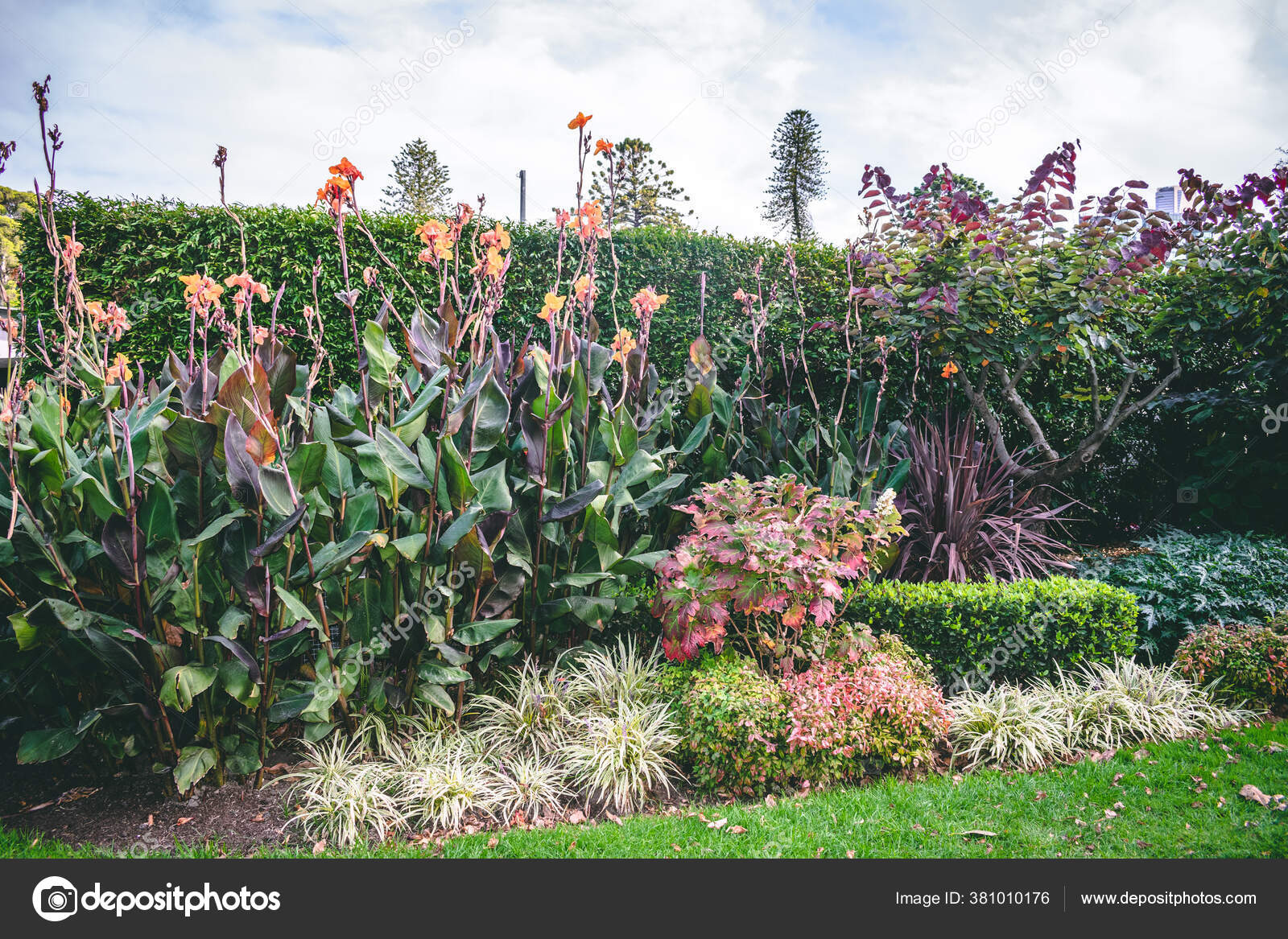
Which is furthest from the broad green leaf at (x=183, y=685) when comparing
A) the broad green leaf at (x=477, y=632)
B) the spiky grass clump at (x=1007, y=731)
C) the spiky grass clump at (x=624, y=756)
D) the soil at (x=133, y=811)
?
the spiky grass clump at (x=1007, y=731)

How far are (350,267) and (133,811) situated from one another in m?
4.46

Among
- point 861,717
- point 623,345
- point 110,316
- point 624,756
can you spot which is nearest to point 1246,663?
point 861,717

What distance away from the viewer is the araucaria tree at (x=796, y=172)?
2928 centimetres

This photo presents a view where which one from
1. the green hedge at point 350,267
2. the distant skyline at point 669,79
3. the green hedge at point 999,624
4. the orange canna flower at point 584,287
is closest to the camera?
the orange canna flower at point 584,287

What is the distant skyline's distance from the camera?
4469mm

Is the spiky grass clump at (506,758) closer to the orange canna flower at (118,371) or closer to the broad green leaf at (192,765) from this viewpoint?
the broad green leaf at (192,765)

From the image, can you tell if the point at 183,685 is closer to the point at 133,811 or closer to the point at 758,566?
the point at 133,811

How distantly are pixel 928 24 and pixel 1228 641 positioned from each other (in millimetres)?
4606

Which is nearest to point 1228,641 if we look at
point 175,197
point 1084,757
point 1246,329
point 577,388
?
point 1084,757

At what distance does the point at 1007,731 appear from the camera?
3.11 m
